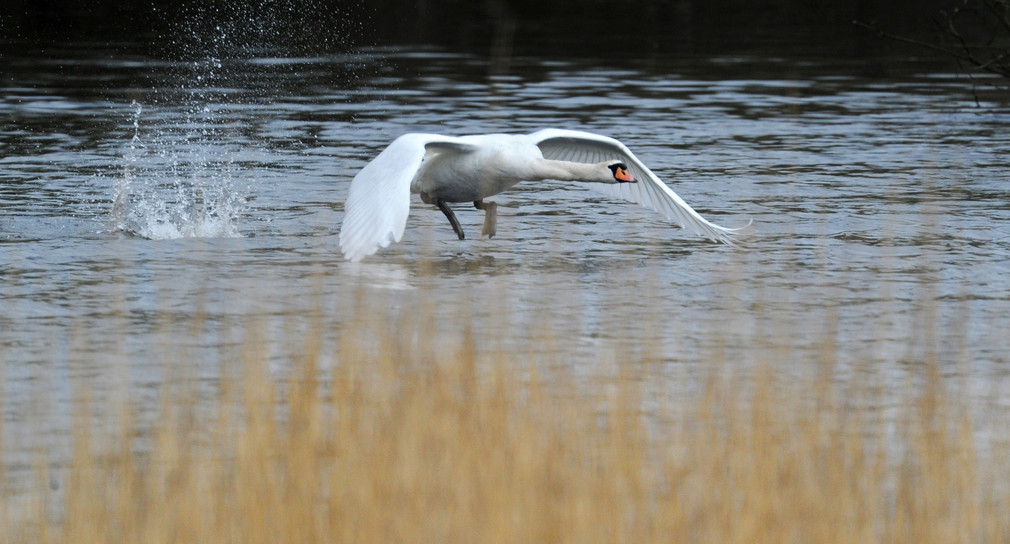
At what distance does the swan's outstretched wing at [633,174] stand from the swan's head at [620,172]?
26 centimetres

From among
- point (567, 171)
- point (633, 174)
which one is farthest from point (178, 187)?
point (567, 171)

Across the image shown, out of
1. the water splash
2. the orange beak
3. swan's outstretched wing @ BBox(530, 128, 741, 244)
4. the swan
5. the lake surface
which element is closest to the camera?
the lake surface

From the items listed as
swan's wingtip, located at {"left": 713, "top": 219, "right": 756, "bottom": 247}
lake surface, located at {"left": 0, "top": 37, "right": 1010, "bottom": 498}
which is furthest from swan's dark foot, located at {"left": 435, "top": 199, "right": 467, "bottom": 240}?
swan's wingtip, located at {"left": 713, "top": 219, "right": 756, "bottom": 247}

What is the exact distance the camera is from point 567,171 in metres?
10.9

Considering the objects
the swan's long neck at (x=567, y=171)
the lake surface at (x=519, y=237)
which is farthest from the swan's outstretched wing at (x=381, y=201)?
the swan's long neck at (x=567, y=171)

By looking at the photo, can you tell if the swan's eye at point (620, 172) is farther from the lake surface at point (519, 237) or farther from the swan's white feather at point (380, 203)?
the swan's white feather at point (380, 203)

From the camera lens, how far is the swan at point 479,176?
9.65 meters

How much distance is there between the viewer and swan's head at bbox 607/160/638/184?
428 inches

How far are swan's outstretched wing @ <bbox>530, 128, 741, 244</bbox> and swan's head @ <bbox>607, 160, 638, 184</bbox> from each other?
0.84 feet

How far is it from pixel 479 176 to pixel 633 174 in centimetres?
138

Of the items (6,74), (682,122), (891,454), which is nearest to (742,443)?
(891,454)

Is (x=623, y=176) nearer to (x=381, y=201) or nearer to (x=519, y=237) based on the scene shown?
(x=519, y=237)

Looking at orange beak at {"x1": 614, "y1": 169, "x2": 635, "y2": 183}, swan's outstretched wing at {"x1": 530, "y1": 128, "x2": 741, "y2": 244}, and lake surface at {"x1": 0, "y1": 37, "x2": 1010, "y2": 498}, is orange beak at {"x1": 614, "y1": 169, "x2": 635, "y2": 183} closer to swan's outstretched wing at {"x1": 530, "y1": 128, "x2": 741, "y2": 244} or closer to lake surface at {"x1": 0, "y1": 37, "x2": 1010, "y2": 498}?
swan's outstretched wing at {"x1": 530, "y1": 128, "x2": 741, "y2": 244}

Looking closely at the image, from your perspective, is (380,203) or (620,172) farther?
(620,172)
